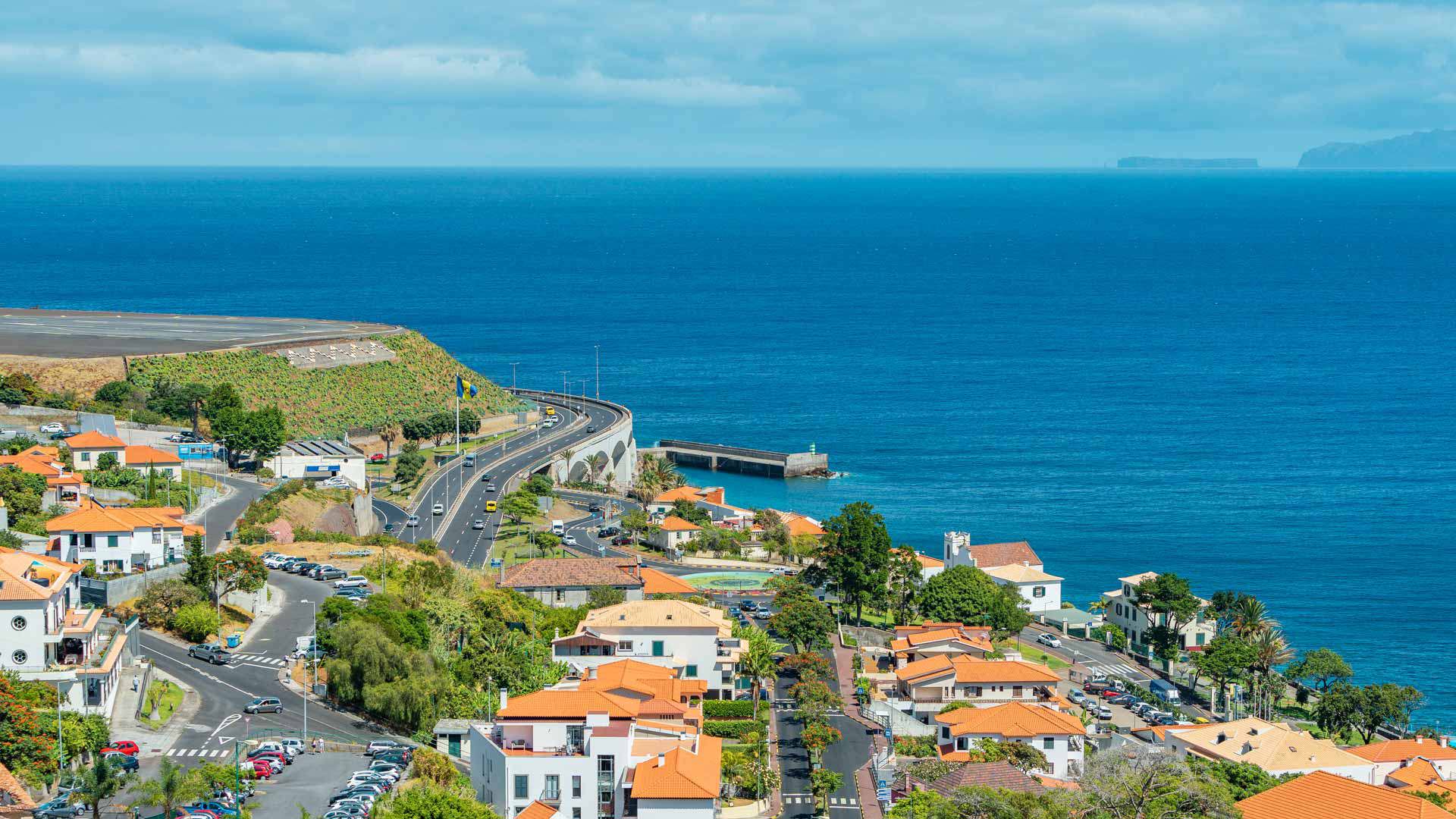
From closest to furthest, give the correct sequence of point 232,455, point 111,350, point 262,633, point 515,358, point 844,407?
point 262,633 < point 232,455 < point 111,350 < point 844,407 < point 515,358

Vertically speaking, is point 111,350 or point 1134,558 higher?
point 111,350

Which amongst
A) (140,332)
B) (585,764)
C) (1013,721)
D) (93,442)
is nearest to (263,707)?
(585,764)

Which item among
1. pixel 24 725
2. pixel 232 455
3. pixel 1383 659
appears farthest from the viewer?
pixel 232 455

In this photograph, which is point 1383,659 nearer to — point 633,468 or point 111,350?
point 633,468

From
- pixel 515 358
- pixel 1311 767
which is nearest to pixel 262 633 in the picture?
pixel 1311 767

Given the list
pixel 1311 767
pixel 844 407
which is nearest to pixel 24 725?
pixel 1311 767

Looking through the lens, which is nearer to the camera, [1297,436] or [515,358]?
[1297,436]
